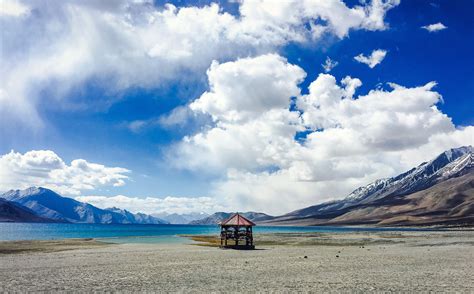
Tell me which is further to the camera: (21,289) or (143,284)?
(143,284)

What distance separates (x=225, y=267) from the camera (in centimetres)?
2470

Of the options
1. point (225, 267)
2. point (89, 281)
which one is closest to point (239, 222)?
point (225, 267)

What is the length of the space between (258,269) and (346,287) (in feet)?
25.3

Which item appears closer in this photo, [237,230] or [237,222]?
[237,222]

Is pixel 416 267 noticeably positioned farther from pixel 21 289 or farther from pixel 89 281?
pixel 21 289

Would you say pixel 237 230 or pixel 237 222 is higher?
pixel 237 222

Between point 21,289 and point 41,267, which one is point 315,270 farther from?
point 41,267

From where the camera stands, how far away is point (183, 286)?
17078mm

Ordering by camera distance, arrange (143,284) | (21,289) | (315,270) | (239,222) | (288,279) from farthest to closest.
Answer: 1. (239,222)
2. (315,270)
3. (288,279)
4. (143,284)
5. (21,289)

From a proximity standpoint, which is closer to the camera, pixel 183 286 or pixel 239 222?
pixel 183 286

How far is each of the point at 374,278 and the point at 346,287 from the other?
358cm

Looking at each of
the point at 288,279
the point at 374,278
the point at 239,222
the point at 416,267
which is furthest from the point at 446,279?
the point at 239,222

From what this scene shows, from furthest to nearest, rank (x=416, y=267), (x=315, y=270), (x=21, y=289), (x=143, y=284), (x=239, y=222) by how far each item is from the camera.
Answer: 1. (x=239, y=222)
2. (x=416, y=267)
3. (x=315, y=270)
4. (x=143, y=284)
5. (x=21, y=289)

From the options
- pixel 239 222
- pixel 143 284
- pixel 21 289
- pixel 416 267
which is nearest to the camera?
pixel 21 289
